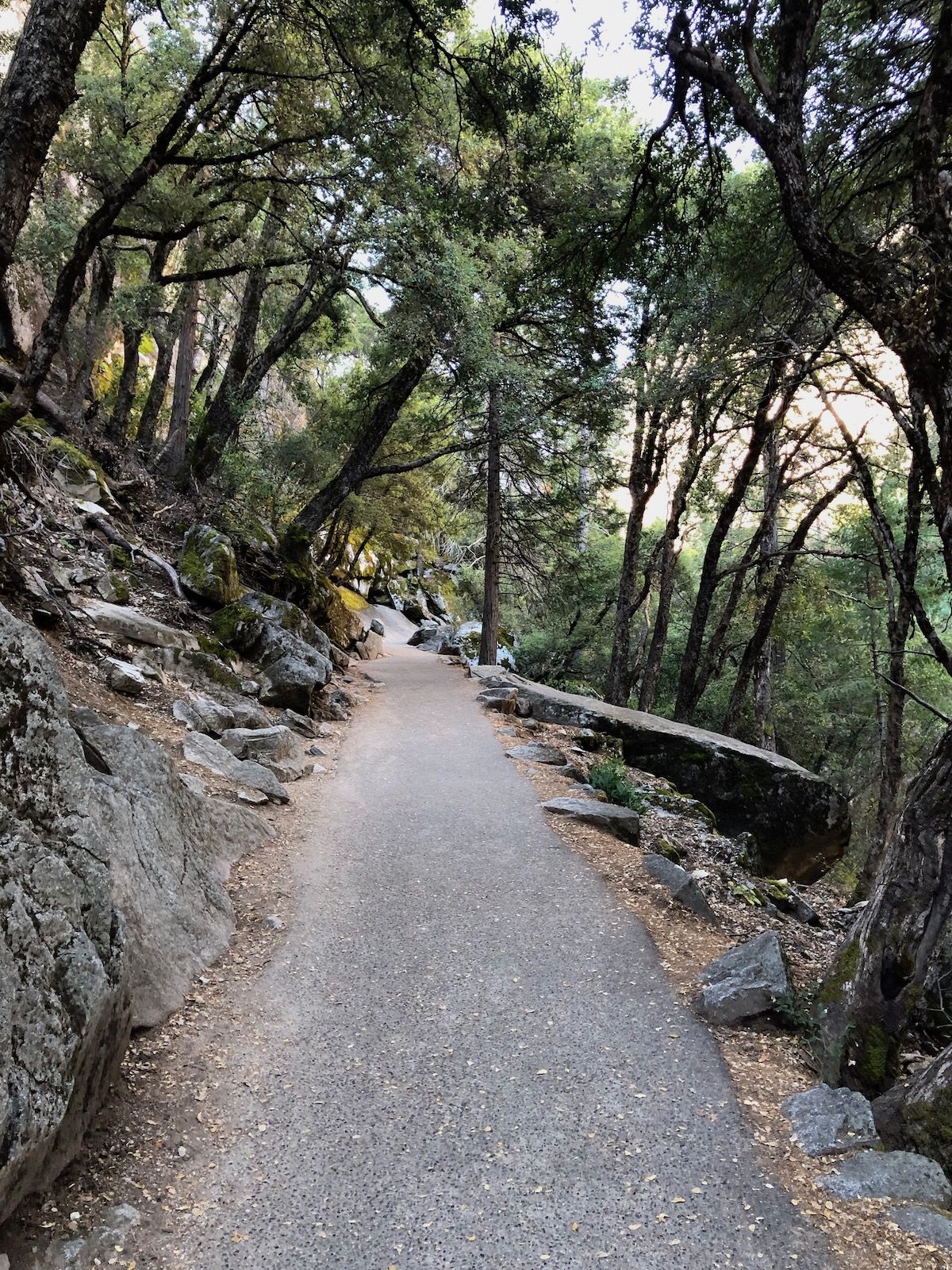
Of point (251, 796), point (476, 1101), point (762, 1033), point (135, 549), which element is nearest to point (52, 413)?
point (135, 549)

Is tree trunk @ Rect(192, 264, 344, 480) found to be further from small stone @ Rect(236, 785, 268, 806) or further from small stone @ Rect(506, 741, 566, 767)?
small stone @ Rect(236, 785, 268, 806)

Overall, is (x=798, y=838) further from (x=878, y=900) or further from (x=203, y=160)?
(x=203, y=160)

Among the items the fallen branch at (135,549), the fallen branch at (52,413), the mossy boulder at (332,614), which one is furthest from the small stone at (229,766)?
the mossy boulder at (332,614)

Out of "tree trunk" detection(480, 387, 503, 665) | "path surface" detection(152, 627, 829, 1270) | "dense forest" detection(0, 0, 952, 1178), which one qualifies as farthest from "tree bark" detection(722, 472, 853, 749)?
"path surface" detection(152, 627, 829, 1270)

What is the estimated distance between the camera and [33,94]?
4746 mm

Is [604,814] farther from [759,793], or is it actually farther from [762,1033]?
[759,793]

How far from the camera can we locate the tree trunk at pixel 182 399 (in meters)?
13.4

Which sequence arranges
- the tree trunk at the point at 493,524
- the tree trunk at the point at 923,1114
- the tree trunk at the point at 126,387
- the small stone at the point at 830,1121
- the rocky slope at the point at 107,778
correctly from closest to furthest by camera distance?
the rocky slope at the point at 107,778, the tree trunk at the point at 923,1114, the small stone at the point at 830,1121, the tree trunk at the point at 126,387, the tree trunk at the point at 493,524

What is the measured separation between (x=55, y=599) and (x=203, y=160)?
16.1 feet

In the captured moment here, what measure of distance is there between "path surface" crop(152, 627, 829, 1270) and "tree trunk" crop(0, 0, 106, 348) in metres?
5.41

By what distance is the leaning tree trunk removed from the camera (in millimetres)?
2969

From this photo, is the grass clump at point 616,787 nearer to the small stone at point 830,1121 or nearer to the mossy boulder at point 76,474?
the small stone at point 830,1121

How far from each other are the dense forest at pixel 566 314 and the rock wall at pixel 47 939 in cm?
320

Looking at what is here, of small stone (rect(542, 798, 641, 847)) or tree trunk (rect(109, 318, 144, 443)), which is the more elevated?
tree trunk (rect(109, 318, 144, 443))
